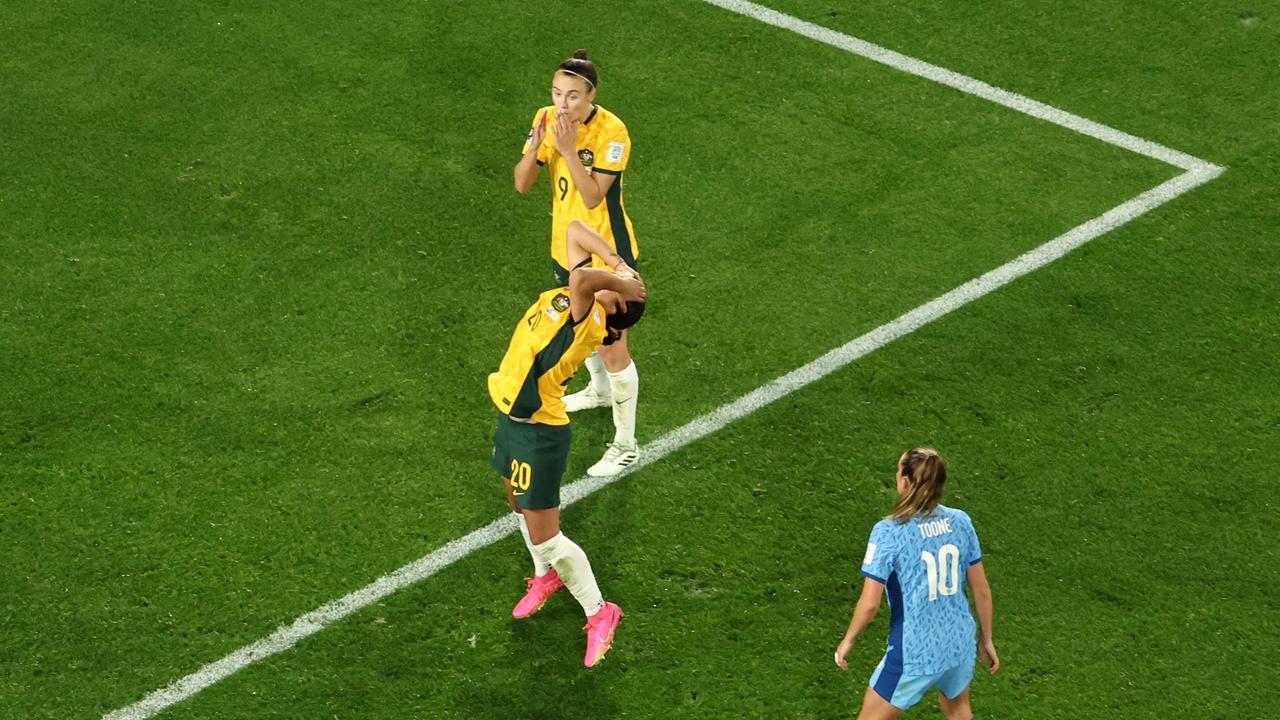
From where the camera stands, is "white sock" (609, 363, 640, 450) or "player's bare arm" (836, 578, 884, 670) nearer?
"player's bare arm" (836, 578, 884, 670)

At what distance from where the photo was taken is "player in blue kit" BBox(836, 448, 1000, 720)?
582cm

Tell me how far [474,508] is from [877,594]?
2.96 metres

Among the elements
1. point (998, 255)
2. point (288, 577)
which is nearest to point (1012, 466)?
point (998, 255)

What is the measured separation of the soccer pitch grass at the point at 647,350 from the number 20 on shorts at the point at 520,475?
0.90 m

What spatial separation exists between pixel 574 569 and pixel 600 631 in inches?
14.9

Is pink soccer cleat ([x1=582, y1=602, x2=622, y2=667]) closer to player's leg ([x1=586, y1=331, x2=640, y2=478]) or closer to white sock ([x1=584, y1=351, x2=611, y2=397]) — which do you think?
player's leg ([x1=586, y1=331, x2=640, y2=478])

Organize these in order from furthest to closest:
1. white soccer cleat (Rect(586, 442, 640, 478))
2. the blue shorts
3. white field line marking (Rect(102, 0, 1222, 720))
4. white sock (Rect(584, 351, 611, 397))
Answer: white sock (Rect(584, 351, 611, 397))
white soccer cleat (Rect(586, 442, 640, 478))
white field line marking (Rect(102, 0, 1222, 720))
the blue shorts

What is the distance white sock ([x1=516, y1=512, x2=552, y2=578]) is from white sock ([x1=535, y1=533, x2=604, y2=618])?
0.12 meters

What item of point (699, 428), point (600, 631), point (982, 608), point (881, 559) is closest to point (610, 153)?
point (699, 428)

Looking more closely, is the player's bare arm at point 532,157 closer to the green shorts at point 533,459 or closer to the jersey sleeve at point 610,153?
the jersey sleeve at point 610,153

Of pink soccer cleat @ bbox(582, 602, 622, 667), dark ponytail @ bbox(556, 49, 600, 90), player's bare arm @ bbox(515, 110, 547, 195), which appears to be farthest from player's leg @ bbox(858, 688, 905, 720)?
dark ponytail @ bbox(556, 49, 600, 90)

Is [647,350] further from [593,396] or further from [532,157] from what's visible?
[532,157]

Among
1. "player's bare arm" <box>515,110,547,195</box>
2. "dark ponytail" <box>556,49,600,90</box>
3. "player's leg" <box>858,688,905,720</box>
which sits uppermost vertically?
"dark ponytail" <box>556,49,600,90</box>

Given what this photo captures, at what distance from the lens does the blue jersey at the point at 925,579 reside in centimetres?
582
